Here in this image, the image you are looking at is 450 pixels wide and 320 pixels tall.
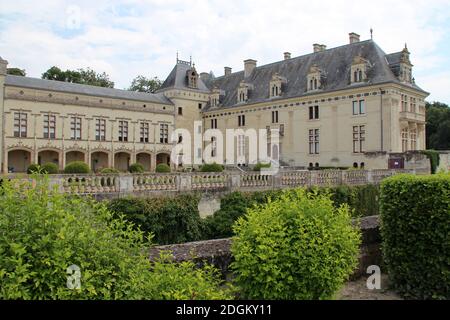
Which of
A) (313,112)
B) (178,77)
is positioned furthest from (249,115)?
(178,77)

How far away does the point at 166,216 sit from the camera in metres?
12.8

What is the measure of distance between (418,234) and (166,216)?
8240 mm

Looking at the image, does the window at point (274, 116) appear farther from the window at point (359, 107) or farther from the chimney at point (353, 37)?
the chimney at point (353, 37)

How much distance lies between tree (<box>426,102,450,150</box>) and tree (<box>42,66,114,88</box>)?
147 feet

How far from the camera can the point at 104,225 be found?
3717 millimetres

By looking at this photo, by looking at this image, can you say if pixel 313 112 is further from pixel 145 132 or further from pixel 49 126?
pixel 49 126

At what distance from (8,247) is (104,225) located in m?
0.87

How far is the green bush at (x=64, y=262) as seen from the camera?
2877mm

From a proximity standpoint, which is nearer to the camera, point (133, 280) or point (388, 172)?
point (133, 280)

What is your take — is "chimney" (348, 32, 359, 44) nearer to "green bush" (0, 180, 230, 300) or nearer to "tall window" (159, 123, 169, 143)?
"tall window" (159, 123, 169, 143)

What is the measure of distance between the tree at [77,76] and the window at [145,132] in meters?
19.7

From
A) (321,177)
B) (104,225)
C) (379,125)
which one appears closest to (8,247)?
(104,225)

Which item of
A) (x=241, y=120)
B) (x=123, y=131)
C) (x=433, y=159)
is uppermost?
(x=241, y=120)
